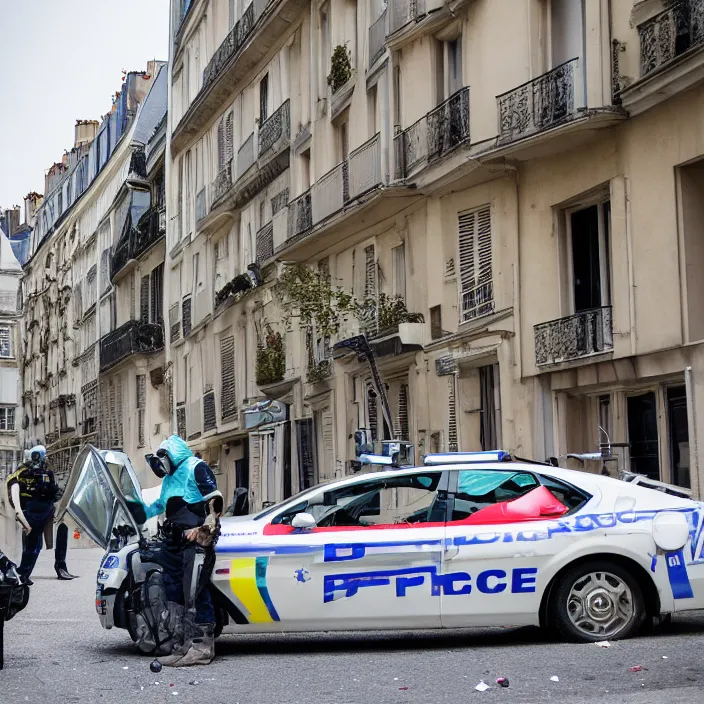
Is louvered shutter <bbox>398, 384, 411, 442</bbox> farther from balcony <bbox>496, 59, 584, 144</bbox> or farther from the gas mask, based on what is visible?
the gas mask

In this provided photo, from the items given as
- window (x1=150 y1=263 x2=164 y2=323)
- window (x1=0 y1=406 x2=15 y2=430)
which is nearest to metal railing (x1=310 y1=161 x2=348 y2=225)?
window (x1=150 y1=263 x2=164 y2=323)

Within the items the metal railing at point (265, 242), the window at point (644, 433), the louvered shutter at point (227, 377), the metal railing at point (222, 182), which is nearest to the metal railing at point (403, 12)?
the metal railing at point (265, 242)

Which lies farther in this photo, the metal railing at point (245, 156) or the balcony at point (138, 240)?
the balcony at point (138, 240)

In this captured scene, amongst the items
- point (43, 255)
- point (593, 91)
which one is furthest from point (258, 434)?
point (43, 255)

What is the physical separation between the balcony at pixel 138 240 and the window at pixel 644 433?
26.5 metres

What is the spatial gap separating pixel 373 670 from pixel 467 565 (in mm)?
1240

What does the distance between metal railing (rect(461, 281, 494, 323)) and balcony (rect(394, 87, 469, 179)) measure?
7.24 feet

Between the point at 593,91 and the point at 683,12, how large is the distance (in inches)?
76.2

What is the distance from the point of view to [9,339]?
254 ft

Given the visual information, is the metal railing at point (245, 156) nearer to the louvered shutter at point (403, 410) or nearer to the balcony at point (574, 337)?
the louvered shutter at point (403, 410)

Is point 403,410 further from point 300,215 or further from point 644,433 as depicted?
point 644,433

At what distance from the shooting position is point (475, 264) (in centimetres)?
2244

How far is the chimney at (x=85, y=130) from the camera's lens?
70.1m

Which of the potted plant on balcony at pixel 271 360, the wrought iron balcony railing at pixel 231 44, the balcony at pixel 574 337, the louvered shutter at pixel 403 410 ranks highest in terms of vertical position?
the wrought iron balcony railing at pixel 231 44
